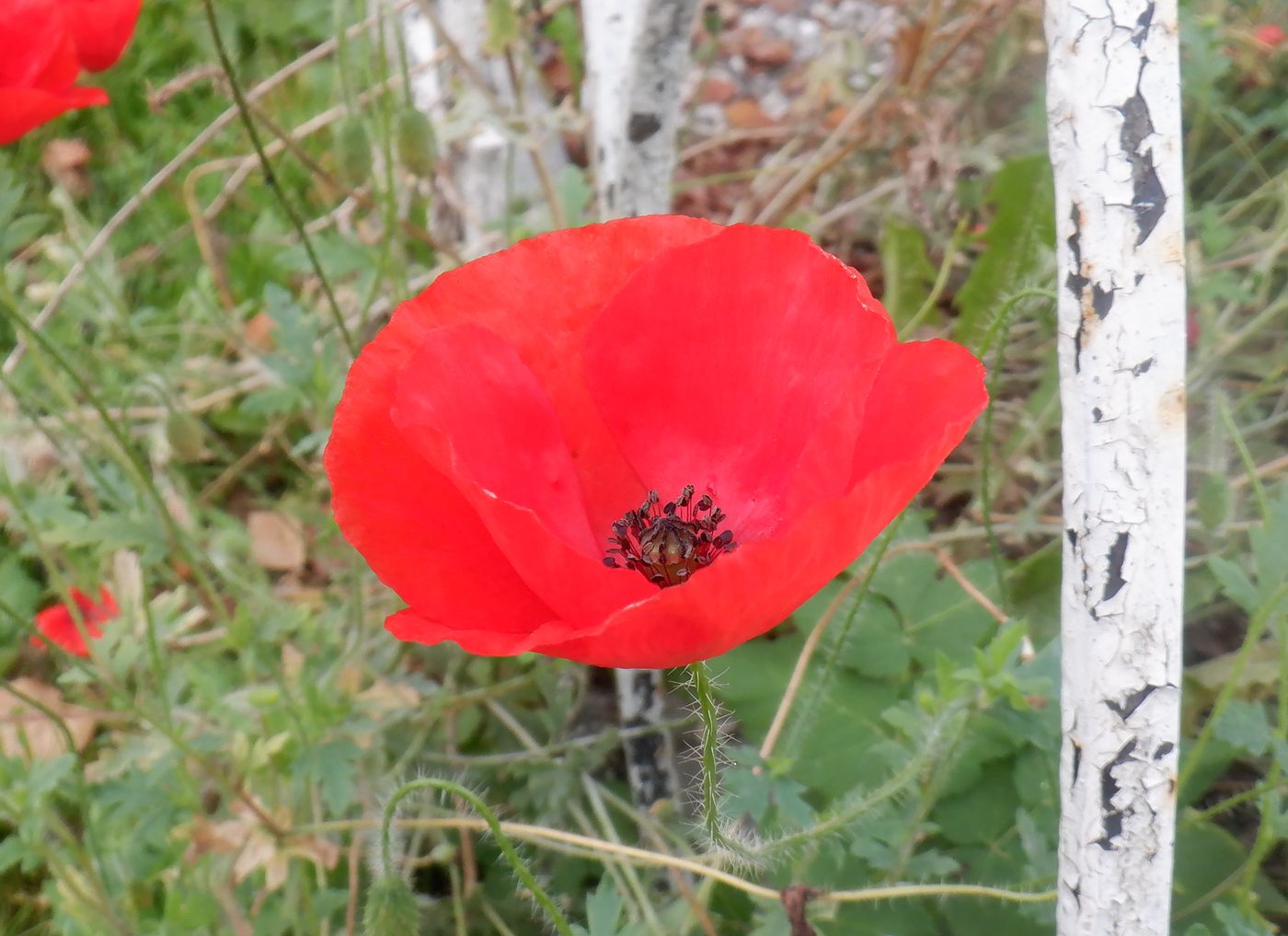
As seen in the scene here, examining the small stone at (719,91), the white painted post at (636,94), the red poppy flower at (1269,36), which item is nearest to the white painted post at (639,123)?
the white painted post at (636,94)

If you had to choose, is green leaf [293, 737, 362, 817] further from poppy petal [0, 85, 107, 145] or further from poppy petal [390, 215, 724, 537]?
poppy petal [0, 85, 107, 145]

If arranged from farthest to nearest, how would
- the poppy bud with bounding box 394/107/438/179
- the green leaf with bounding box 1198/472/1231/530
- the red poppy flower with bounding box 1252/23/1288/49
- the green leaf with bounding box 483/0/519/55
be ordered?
the red poppy flower with bounding box 1252/23/1288/49, the green leaf with bounding box 483/0/519/55, the poppy bud with bounding box 394/107/438/179, the green leaf with bounding box 1198/472/1231/530

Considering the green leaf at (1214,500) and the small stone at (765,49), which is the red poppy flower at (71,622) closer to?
the green leaf at (1214,500)

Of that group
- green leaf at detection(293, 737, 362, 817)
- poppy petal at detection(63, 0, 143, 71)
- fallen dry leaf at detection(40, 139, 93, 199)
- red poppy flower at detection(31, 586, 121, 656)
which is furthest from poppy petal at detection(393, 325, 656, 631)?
fallen dry leaf at detection(40, 139, 93, 199)

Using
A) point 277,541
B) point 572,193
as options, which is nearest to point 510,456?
point 572,193

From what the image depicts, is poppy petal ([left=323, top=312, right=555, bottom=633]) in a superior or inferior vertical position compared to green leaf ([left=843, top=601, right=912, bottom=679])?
superior
